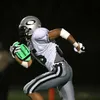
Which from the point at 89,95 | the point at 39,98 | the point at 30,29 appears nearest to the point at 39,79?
the point at 39,98

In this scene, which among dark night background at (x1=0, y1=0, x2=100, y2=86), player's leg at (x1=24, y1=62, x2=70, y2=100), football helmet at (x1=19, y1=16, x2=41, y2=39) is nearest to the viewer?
player's leg at (x1=24, y1=62, x2=70, y2=100)

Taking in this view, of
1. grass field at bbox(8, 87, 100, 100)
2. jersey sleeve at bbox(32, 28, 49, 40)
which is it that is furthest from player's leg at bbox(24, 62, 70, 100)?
grass field at bbox(8, 87, 100, 100)

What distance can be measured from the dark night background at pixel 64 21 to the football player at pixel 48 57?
2678mm

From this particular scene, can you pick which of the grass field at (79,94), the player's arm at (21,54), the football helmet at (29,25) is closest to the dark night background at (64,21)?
the grass field at (79,94)

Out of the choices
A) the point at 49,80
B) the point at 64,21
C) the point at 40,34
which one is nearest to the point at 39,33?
the point at 40,34

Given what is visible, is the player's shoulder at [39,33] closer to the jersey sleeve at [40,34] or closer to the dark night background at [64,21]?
the jersey sleeve at [40,34]

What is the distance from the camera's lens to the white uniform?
4145 millimetres

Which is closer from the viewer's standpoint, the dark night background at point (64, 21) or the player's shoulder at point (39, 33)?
the player's shoulder at point (39, 33)

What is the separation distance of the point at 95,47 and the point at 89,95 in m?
0.77

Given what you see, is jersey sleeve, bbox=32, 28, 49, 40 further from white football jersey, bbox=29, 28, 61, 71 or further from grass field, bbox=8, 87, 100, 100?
grass field, bbox=8, 87, 100, 100

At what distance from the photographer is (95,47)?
6852 mm

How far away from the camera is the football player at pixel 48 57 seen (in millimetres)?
4145

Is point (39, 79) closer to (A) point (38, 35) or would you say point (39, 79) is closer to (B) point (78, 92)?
(A) point (38, 35)

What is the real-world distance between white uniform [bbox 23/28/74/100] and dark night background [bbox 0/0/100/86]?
2711 millimetres
